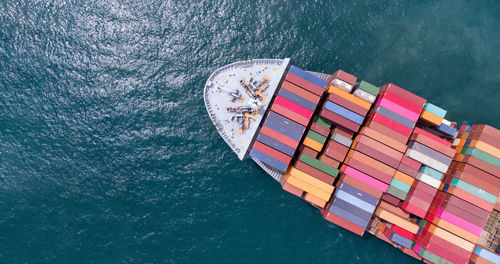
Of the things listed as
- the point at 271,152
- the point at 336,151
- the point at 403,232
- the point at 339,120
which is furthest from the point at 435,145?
the point at 271,152


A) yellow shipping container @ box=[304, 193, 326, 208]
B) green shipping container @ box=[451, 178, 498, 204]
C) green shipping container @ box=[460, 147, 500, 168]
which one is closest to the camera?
green shipping container @ box=[451, 178, 498, 204]

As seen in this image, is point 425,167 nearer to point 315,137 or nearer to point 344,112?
point 344,112

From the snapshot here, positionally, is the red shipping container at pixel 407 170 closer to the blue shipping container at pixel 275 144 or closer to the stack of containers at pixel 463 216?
the stack of containers at pixel 463 216

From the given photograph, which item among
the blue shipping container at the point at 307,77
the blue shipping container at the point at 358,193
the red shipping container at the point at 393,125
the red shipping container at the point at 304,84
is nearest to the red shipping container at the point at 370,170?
the blue shipping container at the point at 358,193

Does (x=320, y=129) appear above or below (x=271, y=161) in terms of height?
above

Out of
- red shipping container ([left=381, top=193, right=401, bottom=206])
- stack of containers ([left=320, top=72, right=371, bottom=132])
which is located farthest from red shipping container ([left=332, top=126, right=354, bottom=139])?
red shipping container ([left=381, top=193, right=401, bottom=206])

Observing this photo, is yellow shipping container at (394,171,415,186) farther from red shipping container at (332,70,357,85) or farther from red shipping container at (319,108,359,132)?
red shipping container at (332,70,357,85)
